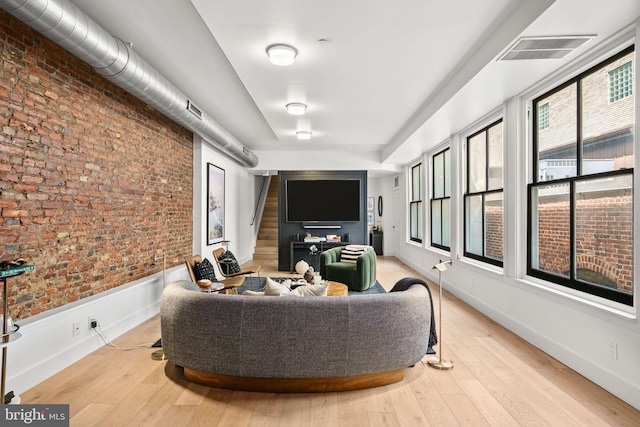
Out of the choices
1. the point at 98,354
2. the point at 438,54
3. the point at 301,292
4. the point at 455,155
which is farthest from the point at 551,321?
the point at 98,354

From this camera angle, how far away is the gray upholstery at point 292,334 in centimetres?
246

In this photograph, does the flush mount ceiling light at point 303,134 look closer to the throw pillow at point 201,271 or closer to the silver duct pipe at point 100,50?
the silver duct pipe at point 100,50

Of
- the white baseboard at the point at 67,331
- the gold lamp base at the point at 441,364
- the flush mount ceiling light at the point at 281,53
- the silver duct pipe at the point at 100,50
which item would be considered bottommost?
the gold lamp base at the point at 441,364

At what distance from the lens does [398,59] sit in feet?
11.2

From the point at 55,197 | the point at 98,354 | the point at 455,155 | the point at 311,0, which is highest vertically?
the point at 311,0

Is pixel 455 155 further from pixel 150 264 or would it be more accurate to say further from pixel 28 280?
pixel 28 280

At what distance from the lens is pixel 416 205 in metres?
8.28

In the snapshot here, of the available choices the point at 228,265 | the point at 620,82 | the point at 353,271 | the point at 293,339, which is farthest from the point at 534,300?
the point at 228,265

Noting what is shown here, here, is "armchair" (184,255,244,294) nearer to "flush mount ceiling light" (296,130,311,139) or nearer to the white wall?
"flush mount ceiling light" (296,130,311,139)

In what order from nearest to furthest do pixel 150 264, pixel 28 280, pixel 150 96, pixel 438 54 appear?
pixel 28 280 < pixel 438 54 < pixel 150 96 < pixel 150 264

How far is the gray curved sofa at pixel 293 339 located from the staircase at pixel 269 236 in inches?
227

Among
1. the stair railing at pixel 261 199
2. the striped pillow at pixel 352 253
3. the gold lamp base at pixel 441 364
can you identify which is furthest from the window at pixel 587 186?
the stair railing at pixel 261 199

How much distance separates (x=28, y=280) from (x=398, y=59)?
12.0ft

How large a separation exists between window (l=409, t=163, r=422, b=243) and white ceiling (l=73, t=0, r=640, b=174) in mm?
2883
